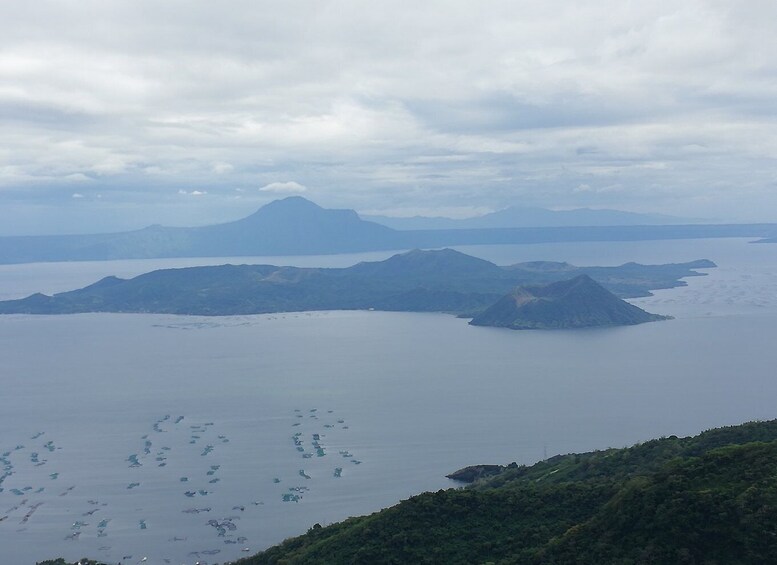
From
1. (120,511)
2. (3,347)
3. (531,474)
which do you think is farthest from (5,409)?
(531,474)

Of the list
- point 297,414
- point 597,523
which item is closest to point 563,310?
point 297,414

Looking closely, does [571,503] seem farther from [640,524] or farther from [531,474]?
[531,474]

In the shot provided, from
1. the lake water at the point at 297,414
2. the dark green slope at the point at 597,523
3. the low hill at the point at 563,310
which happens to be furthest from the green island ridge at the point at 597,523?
the low hill at the point at 563,310

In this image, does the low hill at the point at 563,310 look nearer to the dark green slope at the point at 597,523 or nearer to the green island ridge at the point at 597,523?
the green island ridge at the point at 597,523

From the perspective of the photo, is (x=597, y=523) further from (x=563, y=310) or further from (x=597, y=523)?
(x=563, y=310)

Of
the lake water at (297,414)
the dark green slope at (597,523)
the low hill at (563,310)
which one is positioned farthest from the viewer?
the low hill at (563,310)

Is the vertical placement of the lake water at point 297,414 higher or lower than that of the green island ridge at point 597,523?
lower
